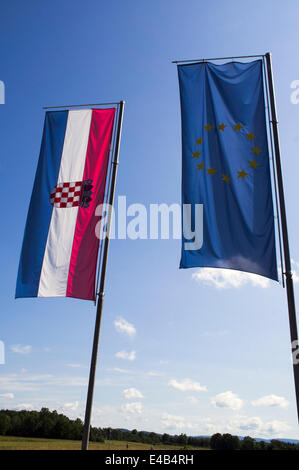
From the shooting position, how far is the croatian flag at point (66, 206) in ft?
44.4

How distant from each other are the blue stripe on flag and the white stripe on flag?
8.0 inches

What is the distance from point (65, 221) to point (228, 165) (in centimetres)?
623

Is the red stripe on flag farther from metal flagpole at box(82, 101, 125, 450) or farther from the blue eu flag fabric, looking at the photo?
the blue eu flag fabric

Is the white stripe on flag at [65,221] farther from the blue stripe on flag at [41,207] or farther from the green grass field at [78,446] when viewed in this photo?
the green grass field at [78,446]

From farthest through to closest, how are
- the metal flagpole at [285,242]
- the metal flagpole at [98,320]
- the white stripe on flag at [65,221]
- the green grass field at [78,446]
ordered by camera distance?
1. the green grass field at [78,446]
2. the white stripe on flag at [65,221]
3. the metal flagpole at [98,320]
4. the metal flagpole at [285,242]

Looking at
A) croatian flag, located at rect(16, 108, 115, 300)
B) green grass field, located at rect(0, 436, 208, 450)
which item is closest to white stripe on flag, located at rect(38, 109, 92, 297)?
croatian flag, located at rect(16, 108, 115, 300)

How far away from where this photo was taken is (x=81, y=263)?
13.6 metres

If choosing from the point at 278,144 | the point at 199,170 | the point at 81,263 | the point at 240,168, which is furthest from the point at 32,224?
the point at 278,144

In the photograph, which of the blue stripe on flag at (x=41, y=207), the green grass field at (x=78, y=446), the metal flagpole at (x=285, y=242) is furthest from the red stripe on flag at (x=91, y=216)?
the green grass field at (x=78, y=446)

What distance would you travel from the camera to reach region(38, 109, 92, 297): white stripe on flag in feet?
44.2

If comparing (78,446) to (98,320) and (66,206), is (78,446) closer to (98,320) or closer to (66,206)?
(98,320)

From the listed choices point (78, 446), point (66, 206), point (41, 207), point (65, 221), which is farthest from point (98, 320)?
point (78, 446)

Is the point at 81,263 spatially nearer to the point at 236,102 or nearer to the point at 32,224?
the point at 32,224

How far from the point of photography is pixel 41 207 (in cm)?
1479
